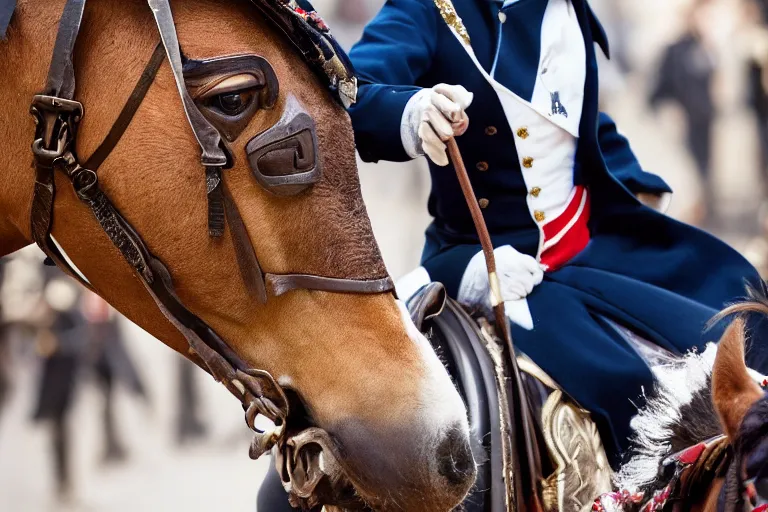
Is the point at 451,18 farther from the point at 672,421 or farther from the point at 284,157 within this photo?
the point at 672,421

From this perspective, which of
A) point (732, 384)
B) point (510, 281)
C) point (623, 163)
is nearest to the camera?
point (732, 384)

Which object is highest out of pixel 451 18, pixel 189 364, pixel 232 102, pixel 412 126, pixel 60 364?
pixel 451 18

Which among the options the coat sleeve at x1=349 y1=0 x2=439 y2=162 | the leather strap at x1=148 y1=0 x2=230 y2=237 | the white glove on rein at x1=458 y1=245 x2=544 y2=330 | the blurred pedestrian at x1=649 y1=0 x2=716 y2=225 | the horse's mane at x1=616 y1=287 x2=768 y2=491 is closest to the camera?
the leather strap at x1=148 y1=0 x2=230 y2=237

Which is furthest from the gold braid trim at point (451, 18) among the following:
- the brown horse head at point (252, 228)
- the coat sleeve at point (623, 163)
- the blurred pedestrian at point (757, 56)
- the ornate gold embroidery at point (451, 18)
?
the blurred pedestrian at point (757, 56)

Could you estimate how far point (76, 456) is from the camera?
9.53 m

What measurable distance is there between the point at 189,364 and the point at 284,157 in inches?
353

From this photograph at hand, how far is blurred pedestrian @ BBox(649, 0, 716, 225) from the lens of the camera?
1246 cm

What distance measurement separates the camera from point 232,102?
1.87 meters

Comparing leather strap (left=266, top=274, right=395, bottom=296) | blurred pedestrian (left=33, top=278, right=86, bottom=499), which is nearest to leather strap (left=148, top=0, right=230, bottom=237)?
leather strap (left=266, top=274, right=395, bottom=296)

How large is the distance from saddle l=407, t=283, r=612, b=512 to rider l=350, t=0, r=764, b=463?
2.0 inches

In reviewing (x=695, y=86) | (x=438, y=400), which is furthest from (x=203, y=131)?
(x=695, y=86)

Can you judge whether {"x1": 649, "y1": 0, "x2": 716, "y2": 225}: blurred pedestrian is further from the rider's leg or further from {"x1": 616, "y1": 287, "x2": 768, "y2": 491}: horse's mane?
{"x1": 616, "y1": 287, "x2": 768, "y2": 491}: horse's mane

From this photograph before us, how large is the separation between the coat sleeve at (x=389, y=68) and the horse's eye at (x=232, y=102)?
445mm

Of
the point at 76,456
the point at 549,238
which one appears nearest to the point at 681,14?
the point at 76,456
